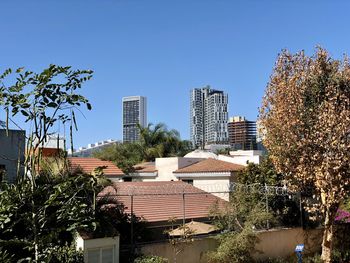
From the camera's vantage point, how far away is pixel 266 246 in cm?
1733

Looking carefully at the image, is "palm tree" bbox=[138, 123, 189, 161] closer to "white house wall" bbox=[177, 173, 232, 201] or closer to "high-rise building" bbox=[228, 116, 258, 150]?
"white house wall" bbox=[177, 173, 232, 201]

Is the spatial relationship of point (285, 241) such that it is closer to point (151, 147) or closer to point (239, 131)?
point (151, 147)

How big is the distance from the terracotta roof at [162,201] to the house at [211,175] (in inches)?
175

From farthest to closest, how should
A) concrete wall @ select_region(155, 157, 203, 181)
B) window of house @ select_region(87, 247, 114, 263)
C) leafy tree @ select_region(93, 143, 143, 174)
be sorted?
leafy tree @ select_region(93, 143, 143, 174) < concrete wall @ select_region(155, 157, 203, 181) < window of house @ select_region(87, 247, 114, 263)

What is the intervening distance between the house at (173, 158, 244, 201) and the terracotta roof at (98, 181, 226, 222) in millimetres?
4434

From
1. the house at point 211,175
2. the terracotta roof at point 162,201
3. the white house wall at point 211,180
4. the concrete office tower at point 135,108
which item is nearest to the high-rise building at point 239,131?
the concrete office tower at point 135,108

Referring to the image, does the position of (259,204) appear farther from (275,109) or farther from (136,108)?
(136,108)

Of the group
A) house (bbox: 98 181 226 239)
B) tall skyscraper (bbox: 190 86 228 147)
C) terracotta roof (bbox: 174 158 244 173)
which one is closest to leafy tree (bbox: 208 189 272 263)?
house (bbox: 98 181 226 239)

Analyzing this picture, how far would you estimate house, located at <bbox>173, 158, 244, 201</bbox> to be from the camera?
26.1 m

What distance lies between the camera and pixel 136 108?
401ft

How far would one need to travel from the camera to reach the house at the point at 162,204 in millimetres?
15666

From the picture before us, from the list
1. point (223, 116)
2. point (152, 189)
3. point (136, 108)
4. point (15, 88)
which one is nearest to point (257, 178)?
point (152, 189)

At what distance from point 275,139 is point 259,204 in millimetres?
2550

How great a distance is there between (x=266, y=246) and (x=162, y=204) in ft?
14.6
